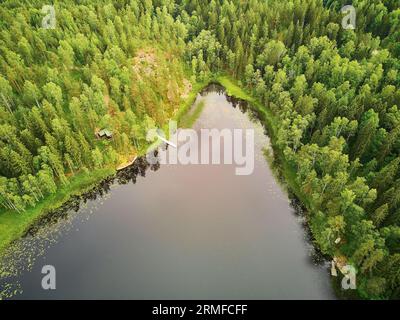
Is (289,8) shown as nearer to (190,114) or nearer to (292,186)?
(190,114)

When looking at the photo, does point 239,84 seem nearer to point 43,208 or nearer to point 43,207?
point 43,207

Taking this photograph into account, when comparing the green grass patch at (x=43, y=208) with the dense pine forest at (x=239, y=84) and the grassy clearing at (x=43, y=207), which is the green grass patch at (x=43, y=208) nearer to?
the grassy clearing at (x=43, y=207)

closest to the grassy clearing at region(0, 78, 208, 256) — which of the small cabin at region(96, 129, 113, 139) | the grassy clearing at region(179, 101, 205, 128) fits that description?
the small cabin at region(96, 129, 113, 139)

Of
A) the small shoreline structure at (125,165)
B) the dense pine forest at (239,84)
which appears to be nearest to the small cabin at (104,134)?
the dense pine forest at (239,84)

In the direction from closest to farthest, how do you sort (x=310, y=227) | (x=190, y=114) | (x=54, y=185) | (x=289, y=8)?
(x=310, y=227) → (x=54, y=185) → (x=190, y=114) → (x=289, y=8)

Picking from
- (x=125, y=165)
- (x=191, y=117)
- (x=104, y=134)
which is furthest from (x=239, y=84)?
(x=125, y=165)

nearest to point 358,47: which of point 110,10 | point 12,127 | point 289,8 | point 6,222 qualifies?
point 289,8

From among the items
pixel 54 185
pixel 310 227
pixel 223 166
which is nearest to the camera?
pixel 310 227
